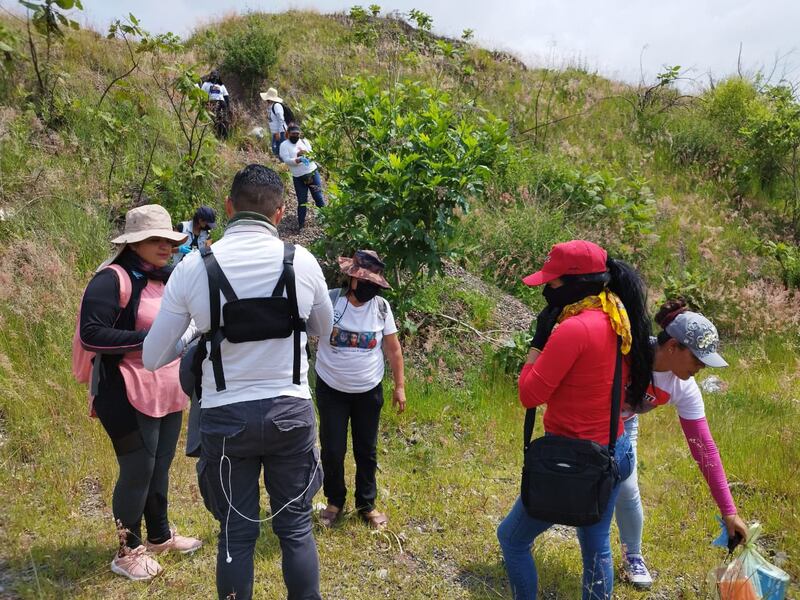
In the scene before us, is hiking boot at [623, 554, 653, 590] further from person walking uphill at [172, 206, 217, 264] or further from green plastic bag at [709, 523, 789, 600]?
person walking uphill at [172, 206, 217, 264]

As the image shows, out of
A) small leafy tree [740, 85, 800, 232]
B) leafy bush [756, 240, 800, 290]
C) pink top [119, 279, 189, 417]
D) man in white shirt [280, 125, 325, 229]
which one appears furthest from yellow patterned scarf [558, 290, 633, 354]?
small leafy tree [740, 85, 800, 232]

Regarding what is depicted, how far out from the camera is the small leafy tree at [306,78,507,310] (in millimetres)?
5305

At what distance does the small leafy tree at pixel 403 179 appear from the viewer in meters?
5.30

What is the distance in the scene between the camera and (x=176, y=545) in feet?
10.6

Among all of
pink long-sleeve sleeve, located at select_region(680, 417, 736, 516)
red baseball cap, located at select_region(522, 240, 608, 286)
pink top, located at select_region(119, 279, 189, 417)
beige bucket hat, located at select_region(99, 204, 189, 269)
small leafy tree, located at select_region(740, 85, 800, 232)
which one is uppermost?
small leafy tree, located at select_region(740, 85, 800, 232)

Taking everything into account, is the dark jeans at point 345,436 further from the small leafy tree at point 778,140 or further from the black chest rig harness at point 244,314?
the small leafy tree at point 778,140

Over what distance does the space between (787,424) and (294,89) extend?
11.2m

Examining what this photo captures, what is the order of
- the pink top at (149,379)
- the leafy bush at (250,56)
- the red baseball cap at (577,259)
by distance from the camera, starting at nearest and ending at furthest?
the red baseball cap at (577,259)
the pink top at (149,379)
the leafy bush at (250,56)

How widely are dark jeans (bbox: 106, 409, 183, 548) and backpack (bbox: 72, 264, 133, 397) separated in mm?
277

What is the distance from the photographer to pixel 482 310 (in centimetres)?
667

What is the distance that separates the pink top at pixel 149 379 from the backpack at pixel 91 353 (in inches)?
3.3

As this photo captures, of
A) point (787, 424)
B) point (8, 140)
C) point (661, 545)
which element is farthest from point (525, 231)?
point (8, 140)

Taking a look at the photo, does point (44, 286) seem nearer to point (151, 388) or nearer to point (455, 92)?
point (151, 388)

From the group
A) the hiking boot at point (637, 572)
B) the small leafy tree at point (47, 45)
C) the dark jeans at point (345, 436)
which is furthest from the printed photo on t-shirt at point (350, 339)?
the small leafy tree at point (47, 45)
